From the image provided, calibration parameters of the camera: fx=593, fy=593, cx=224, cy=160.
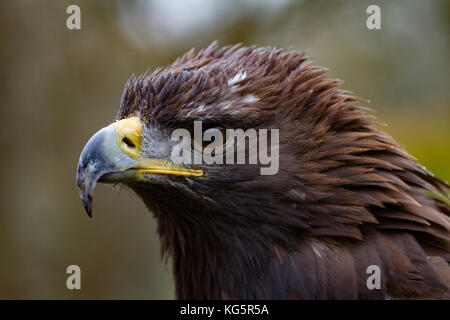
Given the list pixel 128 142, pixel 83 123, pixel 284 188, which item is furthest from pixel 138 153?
pixel 83 123

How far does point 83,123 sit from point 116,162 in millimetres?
4949

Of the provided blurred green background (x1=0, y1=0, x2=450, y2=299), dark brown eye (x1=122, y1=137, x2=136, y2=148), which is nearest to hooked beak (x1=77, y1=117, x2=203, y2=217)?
dark brown eye (x1=122, y1=137, x2=136, y2=148)

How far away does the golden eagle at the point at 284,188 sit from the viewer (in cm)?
264

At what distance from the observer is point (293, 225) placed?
106 inches

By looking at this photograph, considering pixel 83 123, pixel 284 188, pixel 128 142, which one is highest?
pixel 83 123

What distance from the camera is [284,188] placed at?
8.89 feet

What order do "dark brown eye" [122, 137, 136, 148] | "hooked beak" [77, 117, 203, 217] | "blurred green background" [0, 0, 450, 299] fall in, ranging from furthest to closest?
"blurred green background" [0, 0, 450, 299] < "dark brown eye" [122, 137, 136, 148] < "hooked beak" [77, 117, 203, 217]

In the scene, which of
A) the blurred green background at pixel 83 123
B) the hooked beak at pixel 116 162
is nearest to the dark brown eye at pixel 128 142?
the hooked beak at pixel 116 162

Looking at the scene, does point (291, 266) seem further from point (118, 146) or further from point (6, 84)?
point (6, 84)

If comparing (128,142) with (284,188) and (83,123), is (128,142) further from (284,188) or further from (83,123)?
(83,123)

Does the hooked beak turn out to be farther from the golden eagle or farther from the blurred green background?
the blurred green background

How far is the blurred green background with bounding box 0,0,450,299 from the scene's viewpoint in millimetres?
6922
